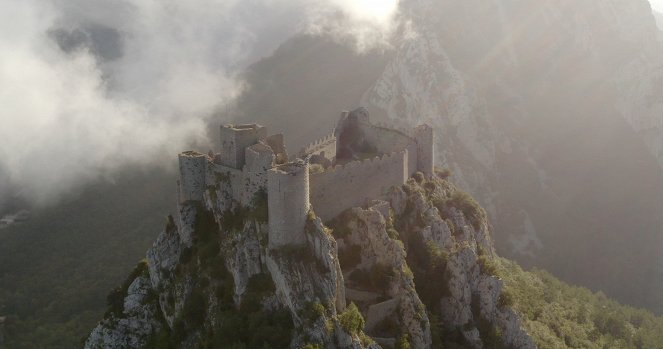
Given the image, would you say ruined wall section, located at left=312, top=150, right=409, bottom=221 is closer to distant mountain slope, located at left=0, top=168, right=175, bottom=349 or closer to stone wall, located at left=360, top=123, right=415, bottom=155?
stone wall, located at left=360, top=123, right=415, bottom=155

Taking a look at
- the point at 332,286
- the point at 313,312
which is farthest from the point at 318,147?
the point at 313,312

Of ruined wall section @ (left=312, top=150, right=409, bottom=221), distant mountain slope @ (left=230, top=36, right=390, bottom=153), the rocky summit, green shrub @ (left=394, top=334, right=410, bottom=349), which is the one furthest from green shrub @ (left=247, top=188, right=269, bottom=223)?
distant mountain slope @ (left=230, top=36, right=390, bottom=153)

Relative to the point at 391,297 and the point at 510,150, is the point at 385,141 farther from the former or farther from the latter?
the point at 510,150

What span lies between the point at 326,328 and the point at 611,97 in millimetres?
127618

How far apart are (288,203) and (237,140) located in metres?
7.46

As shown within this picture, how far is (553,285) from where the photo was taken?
86.7m

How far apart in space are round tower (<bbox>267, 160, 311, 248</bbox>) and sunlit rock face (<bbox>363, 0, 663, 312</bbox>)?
293 ft

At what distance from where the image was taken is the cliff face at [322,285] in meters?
41.3

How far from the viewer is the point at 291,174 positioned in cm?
4072

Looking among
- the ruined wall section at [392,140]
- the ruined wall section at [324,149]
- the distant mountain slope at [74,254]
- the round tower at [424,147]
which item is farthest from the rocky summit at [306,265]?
the distant mountain slope at [74,254]

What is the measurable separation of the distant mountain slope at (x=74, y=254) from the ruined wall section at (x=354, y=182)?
182ft

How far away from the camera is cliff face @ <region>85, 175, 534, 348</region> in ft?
136

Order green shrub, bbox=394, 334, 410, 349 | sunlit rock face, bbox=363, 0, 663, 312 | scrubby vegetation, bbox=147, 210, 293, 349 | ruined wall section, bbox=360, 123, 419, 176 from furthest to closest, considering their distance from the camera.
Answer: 1. sunlit rock face, bbox=363, 0, 663, 312
2. ruined wall section, bbox=360, 123, 419, 176
3. green shrub, bbox=394, 334, 410, 349
4. scrubby vegetation, bbox=147, 210, 293, 349

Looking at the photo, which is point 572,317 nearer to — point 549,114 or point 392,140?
point 392,140
